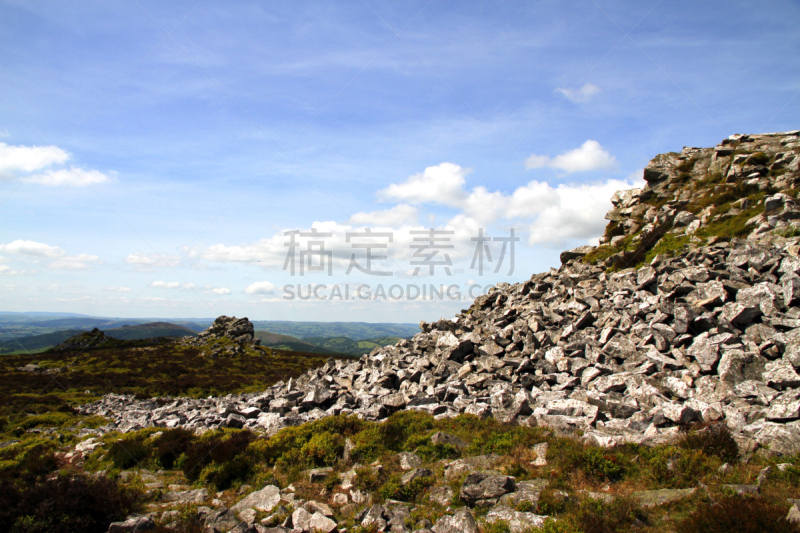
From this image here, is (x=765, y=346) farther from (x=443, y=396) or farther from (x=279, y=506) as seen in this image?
(x=279, y=506)

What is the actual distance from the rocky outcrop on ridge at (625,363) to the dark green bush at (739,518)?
3.68 meters

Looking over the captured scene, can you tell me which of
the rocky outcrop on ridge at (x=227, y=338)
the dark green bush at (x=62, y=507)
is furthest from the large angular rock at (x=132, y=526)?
the rocky outcrop on ridge at (x=227, y=338)

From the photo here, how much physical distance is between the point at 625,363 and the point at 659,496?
10.4 m

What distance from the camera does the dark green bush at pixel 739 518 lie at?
23.4ft

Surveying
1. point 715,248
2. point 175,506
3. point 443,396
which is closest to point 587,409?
point 443,396

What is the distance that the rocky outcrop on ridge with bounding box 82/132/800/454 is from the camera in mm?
13675

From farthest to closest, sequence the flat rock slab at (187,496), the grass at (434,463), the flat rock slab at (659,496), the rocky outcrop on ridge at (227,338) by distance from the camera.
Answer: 1. the rocky outcrop on ridge at (227,338)
2. the flat rock slab at (187,496)
3. the flat rock slab at (659,496)
4. the grass at (434,463)

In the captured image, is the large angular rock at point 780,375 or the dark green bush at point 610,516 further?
the large angular rock at point 780,375

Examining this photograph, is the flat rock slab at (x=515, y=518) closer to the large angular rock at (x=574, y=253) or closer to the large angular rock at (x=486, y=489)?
the large angular rock at (x=486, y=489)

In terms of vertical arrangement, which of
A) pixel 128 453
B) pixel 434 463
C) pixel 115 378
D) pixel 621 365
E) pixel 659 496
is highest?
pixel 621 365

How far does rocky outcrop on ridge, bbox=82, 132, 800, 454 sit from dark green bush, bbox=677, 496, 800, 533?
368 centimetres

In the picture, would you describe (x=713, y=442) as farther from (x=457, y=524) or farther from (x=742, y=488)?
(x=457, y=524)

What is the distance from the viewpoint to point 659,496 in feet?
30.7

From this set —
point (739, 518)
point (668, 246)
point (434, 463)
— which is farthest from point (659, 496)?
point (668, 246)
